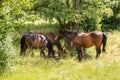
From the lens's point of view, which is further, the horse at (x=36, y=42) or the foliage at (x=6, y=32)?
the horse at (x=36, y=42)

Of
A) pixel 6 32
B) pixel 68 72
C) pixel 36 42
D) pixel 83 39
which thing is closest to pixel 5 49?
pixel 6 32

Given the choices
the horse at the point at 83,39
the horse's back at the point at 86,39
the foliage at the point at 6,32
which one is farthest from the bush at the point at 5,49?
the horse's back at the point at 86,39

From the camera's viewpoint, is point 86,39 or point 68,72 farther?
point 86,39

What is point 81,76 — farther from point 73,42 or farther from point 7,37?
point 73,42

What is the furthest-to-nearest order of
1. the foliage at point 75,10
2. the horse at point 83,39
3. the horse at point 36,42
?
the foliage at point 75,10
the horse at point 83,39
the horse at point 36,42

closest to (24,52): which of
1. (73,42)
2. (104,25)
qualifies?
(73,42)

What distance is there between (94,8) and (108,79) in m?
7.18

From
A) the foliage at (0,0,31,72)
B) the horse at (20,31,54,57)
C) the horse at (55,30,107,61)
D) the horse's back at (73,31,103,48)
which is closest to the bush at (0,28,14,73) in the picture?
the foliage at (0,0,31,72)

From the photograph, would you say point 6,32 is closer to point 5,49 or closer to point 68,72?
point 5,49

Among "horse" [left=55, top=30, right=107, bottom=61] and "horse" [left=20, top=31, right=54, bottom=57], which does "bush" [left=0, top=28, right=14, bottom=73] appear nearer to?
"horse" [left=20, top=31, right=54, bottom=57]

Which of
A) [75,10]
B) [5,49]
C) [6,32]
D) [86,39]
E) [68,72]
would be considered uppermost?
[6,32]

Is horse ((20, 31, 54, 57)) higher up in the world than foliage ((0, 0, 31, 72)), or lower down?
lower down

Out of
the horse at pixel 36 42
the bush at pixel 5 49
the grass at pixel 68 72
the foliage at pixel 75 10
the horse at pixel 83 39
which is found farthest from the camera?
the foliage at pixel 75 10

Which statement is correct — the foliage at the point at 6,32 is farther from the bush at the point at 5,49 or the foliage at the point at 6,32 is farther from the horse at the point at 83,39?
the horse at the point at 83,39
